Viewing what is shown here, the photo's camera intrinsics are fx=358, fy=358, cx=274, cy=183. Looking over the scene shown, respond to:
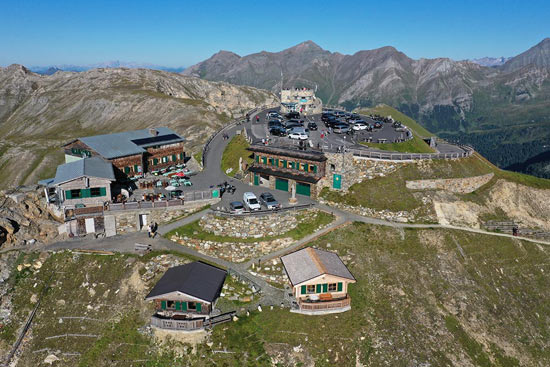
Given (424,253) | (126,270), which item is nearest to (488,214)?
(424,253)

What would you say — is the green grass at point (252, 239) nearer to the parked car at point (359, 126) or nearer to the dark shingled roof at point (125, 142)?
the dark shingled roof at point (125, 142)

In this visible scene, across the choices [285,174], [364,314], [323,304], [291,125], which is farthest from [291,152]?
[364,314]

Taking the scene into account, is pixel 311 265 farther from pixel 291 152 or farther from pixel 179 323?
pixel 291 152

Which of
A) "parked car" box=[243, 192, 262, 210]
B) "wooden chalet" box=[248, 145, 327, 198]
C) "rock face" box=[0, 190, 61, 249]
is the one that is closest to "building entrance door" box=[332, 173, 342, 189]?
"wooden chalet" box=[248, 145, 327, 198]

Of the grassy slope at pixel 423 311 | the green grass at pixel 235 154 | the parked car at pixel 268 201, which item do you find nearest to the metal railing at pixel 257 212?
the parked car at pixel 268 201

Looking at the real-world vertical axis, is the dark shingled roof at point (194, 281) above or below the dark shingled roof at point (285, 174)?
below

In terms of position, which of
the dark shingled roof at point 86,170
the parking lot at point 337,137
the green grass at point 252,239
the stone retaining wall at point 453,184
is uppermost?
the parking lot at point 337,137
